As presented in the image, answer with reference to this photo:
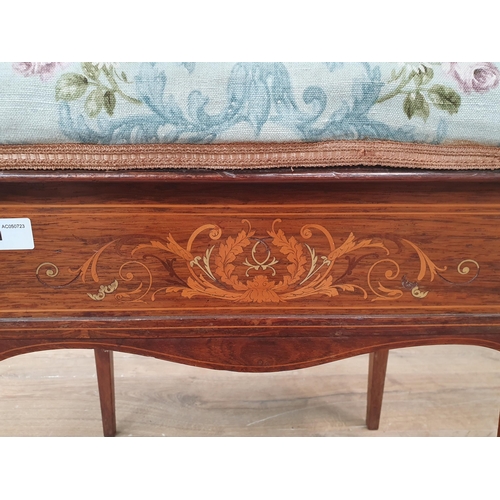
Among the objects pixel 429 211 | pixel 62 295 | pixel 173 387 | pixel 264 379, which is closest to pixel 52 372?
pixel 173 387

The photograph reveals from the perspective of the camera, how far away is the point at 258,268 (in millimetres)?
830

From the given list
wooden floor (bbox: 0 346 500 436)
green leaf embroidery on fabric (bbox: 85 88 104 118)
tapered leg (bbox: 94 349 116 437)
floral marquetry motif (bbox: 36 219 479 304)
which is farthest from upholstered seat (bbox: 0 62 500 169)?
wooden floor (bbox: 0 346 500 436)

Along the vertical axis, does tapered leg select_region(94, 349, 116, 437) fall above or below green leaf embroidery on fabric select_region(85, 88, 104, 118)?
below

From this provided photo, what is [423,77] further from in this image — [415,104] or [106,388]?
[106,388]

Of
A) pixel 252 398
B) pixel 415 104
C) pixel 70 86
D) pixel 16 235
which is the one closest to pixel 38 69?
pixel 70 86

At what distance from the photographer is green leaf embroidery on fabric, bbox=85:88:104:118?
0.74 meters

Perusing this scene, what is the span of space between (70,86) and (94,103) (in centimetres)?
4

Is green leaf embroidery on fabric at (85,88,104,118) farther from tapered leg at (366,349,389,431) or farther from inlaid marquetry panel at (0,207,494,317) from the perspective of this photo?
tapered leg at (366,349,389,431)

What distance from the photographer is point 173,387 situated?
134 cm

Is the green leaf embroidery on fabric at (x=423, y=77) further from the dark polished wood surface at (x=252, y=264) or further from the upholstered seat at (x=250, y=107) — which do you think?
the dark polished wood surface at (x=252, y=264)

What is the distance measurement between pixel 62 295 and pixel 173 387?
1.87 ft

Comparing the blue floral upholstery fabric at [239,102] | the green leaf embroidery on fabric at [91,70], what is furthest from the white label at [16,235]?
the green leaf embroidery on fabric at [91,70]

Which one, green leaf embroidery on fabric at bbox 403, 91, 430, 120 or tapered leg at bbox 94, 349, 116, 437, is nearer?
green leaf embroidery on fabric at bbox 403, 91, 430, 120

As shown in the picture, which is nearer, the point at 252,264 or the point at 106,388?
the point at 252,264
